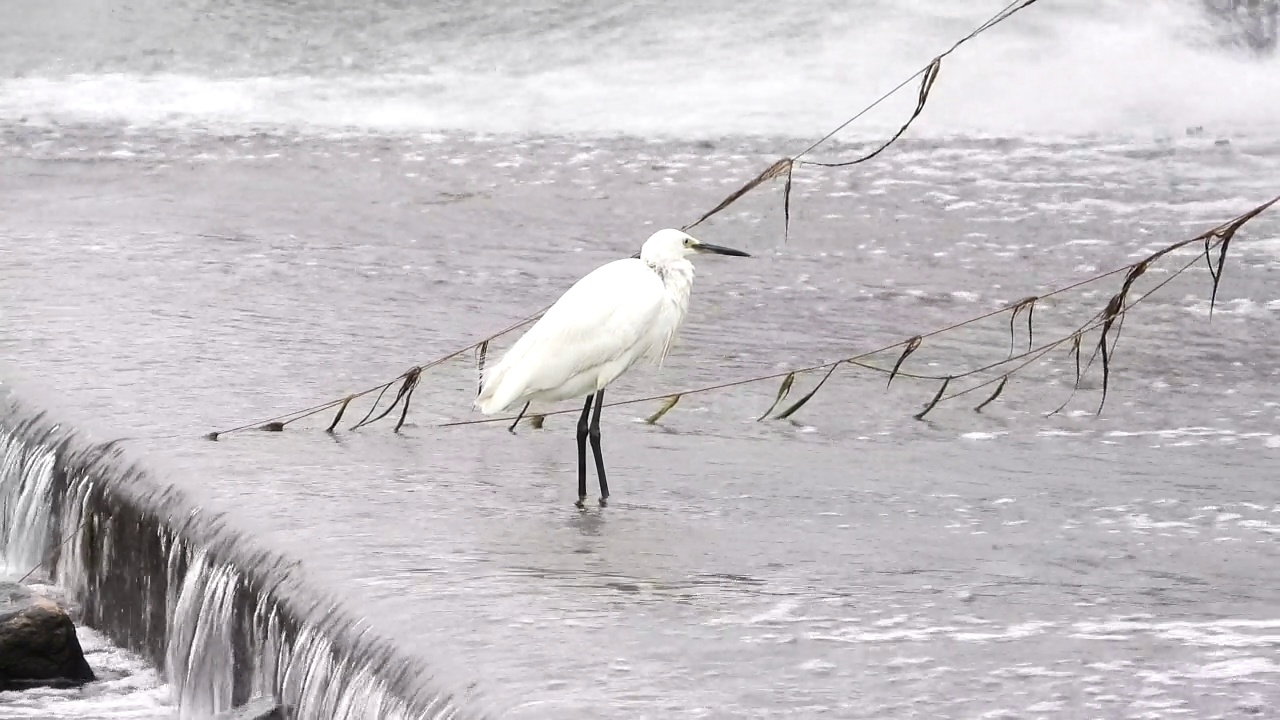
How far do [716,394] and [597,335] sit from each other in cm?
159

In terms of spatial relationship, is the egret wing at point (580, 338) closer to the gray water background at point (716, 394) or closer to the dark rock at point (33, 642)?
the gray water background at point (716, 394)

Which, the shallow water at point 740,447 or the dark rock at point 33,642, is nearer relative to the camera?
the shallow water at point 740,447

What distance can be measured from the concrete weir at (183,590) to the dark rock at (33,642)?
281mm

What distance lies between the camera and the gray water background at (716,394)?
163 inches

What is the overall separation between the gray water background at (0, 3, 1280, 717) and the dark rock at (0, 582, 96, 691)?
51 centimetres

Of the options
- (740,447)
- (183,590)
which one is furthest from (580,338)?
(183,590)

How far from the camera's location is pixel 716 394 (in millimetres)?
7180

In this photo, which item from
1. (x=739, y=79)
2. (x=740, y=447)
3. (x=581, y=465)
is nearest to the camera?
(x=581, y=465)

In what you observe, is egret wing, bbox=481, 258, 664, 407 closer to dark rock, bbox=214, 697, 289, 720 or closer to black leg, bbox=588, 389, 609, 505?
black leg, bbox=588, 389, 609, 505

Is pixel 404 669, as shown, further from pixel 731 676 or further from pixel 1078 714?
pixel 1078 714

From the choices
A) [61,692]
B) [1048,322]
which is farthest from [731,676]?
[1048,322]

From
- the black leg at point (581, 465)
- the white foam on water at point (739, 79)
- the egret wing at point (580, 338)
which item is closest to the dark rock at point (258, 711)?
the black leg at point (581, 465)

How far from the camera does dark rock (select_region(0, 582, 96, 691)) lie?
203 inches

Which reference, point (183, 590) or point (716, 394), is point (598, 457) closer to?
point (183, 590)
